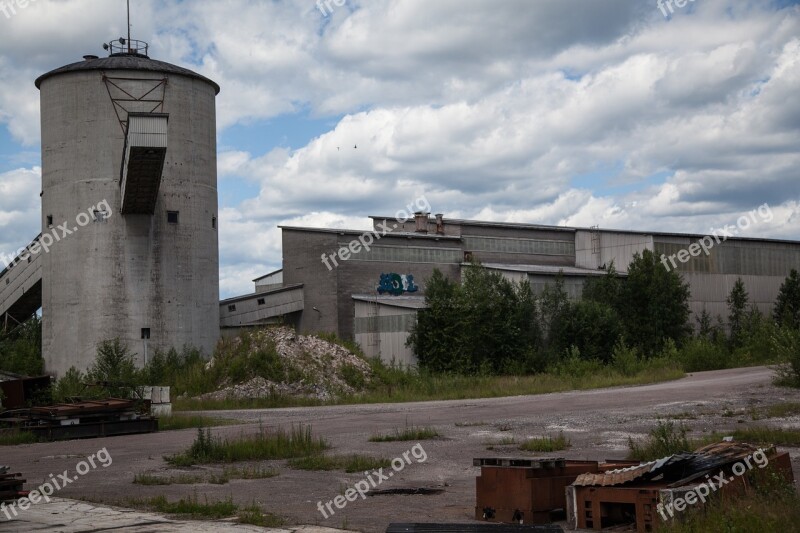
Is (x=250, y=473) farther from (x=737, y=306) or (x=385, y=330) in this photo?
(x=737, y=306)

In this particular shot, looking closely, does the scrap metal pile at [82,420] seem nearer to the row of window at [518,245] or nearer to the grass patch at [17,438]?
the grass patch at [17,438]

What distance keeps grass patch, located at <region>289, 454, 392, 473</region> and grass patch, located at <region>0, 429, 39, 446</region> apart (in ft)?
27.8

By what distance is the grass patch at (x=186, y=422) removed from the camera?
23.2 m

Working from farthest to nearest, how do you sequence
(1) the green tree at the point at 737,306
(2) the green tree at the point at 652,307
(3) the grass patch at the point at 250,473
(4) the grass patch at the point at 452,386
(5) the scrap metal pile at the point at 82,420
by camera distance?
(1) the green tree at the point at 737,306 < (2) the green tree at the point at 652,307 < (4) the grass patch at the point at 452,386 < (5) the scrap metal pile at the point at 82,420 < (3) the grass patch at the point at 250,473

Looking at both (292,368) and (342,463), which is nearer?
(342,463)

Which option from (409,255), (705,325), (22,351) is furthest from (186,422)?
(705,325)

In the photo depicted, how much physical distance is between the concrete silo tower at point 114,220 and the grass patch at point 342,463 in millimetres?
24039

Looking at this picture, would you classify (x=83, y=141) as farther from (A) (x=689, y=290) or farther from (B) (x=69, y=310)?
(A) (x=689, y=290)

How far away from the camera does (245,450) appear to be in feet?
53.0

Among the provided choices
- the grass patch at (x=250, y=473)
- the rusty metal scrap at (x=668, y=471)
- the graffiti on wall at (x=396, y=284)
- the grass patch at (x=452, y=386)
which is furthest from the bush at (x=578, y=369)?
the rusty metal scrap at (x=668, y=471)

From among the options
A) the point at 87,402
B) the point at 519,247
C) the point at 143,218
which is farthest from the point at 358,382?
the point at 519,247

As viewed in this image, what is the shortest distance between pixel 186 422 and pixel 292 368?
10.9m

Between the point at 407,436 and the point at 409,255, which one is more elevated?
the point at 409,255

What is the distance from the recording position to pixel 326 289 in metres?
49.8
